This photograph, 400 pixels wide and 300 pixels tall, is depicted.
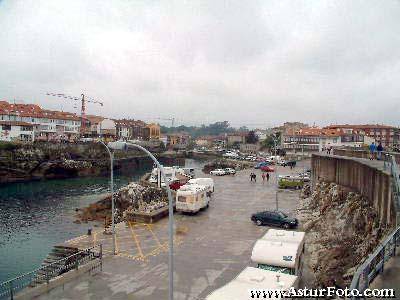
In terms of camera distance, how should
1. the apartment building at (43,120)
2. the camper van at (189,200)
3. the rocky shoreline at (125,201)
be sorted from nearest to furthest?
the camper van at (189,200), the rocky shoreline at (125,201), the apartment building at (43,120)

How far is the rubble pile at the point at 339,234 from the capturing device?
52.9ft

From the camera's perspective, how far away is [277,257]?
14750 mm

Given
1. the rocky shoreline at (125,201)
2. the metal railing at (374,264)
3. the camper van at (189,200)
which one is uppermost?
the metal railing at (374,264)

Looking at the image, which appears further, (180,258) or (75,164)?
(75,164)

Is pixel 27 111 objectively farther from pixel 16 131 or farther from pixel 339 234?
pixel 339 234

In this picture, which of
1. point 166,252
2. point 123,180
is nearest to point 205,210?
point 166,252

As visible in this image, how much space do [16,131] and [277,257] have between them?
332 feet

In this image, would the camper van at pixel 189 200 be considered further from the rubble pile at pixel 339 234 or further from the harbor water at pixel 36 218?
the harbor water at pixel 36 218

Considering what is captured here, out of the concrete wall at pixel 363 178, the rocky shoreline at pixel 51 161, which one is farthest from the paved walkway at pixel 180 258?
the rocky shoreline at pixel 51 161

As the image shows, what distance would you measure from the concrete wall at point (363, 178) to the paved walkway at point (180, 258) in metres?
5.98

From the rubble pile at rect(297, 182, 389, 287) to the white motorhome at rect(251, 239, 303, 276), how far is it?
189cm

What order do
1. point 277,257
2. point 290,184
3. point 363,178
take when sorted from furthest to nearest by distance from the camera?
point 290,184 < point 363,178 < point 277,257

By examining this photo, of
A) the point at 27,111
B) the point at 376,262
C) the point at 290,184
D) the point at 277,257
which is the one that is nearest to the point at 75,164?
the point at 27,111

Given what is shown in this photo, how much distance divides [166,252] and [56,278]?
6650 millimetres
